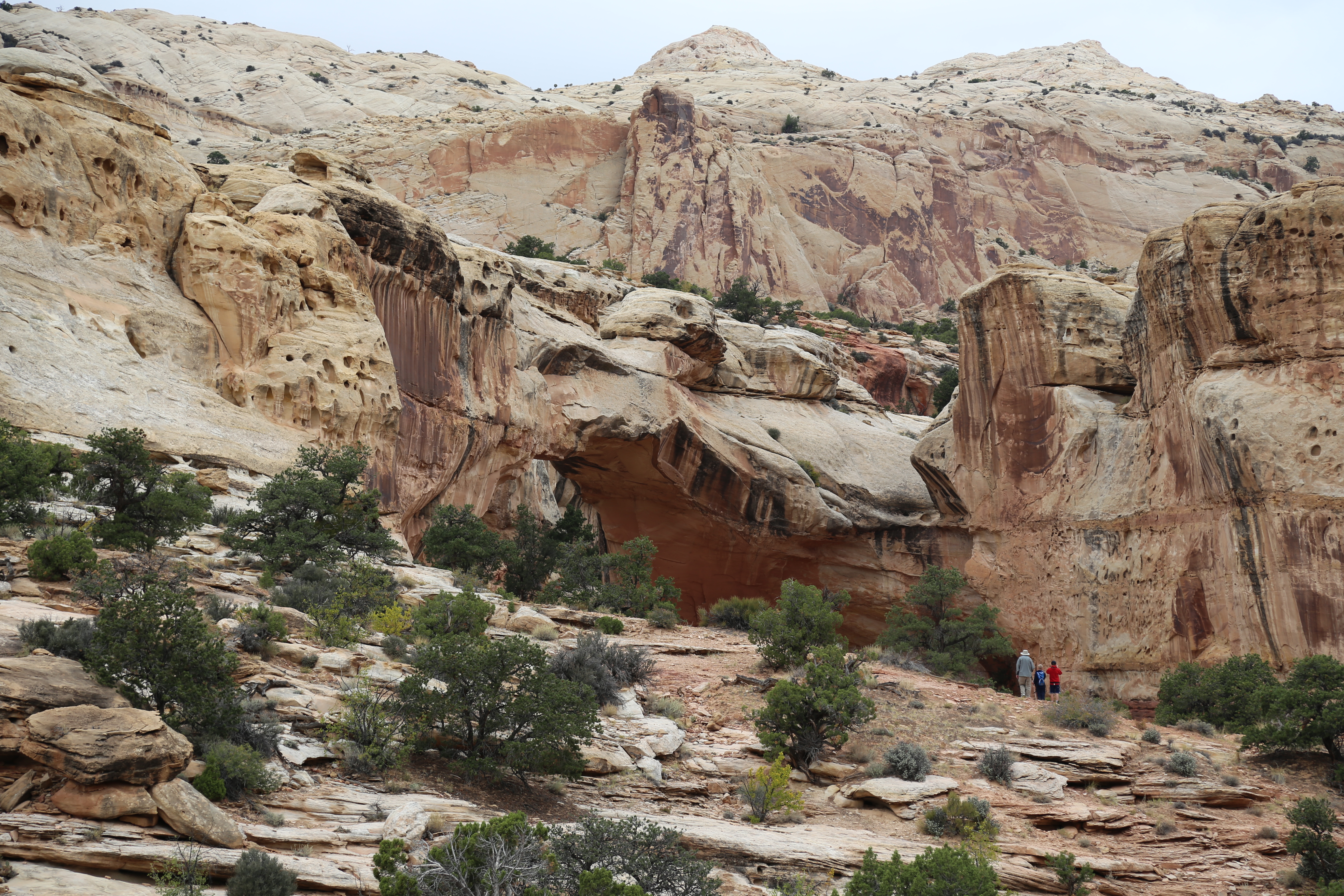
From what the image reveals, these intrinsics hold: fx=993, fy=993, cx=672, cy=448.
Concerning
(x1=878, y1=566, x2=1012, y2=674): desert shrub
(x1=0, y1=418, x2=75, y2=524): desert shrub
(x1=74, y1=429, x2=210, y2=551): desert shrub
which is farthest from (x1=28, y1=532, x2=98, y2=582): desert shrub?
(x1=878, y1=566, x2=1012, y2=674): desert shrub

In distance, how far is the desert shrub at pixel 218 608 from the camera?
12.0 meters

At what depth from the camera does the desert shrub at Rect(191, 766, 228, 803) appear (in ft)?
26.3

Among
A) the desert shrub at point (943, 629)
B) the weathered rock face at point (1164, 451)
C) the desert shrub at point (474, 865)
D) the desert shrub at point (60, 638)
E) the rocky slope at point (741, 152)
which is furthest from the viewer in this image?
the rocky slope at point (741, 152)

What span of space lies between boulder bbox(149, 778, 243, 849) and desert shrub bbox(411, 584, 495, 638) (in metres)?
6.23

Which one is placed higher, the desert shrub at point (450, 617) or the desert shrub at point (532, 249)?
the desert shrub at point (532, 249)

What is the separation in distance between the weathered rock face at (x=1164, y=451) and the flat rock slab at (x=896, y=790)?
45.7 feet

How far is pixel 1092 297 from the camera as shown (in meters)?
32.8

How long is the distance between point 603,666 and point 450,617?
2.44m

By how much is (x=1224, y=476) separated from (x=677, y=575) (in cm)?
1975

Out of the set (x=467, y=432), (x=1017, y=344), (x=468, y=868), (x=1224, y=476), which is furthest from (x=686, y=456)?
(x=468, y=868)

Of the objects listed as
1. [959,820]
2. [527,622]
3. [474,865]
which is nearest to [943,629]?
[527,622]

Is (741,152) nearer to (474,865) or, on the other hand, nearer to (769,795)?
(769,795)

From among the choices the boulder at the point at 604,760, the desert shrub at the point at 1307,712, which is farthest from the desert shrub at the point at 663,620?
the desert shrub at the point at 1307,712

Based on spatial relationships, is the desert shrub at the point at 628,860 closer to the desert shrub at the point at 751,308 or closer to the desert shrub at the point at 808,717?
the desert shrub at the point at 808,717
